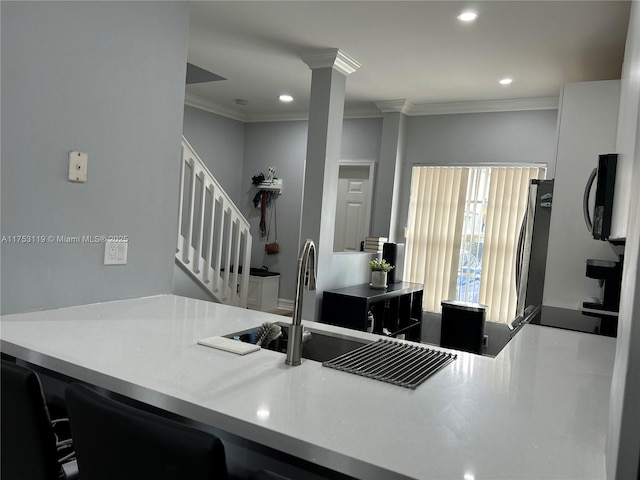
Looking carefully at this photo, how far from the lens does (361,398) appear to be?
1.12 metres

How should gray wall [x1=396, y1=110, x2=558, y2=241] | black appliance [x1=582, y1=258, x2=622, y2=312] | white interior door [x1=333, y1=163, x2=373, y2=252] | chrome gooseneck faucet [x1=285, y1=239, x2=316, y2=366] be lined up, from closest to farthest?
chrome gooseneck faucet [x1=285, y1=239, x2=316, y2=366], black appliance [x1=582, y1=258, x2=622, y2=312], gray wall [x1=396, y1=110, x2=558, y2=241], white interior door [x1=333, y1=163, x2=373, y2=252]

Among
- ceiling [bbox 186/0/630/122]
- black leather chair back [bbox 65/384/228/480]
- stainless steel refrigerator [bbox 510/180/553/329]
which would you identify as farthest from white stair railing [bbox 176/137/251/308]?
black leather chair back [bbox 65/384/228/480]

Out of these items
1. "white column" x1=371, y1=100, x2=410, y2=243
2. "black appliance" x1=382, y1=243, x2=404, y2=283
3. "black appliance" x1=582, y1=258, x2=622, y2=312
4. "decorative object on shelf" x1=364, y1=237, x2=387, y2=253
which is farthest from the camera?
"white column" x1=371, y1=100, x2=410, y2=243

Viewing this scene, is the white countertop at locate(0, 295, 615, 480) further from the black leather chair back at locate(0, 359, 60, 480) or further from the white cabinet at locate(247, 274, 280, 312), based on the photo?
the white cabinet at locate(247, 274, 280, 312)

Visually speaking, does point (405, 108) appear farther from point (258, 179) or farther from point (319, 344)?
A: point (319, 344)

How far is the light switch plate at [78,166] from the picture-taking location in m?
1.85

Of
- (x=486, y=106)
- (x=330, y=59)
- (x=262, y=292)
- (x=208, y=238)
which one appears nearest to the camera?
(x=330, y=59)

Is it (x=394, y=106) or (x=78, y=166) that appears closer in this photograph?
(x=78, y=166)

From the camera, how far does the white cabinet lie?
5867mm

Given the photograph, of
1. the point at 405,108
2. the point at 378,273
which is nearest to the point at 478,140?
the point at 405,108

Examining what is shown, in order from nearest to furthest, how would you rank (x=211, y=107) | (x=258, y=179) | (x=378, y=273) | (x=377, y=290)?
(x=377, y=290) < (x=378, y=273) < (x=211, y=107) < (x=258, y=179)

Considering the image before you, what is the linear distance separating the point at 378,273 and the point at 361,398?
3560 millimetres

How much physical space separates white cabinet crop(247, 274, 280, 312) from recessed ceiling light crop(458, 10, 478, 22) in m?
3.76

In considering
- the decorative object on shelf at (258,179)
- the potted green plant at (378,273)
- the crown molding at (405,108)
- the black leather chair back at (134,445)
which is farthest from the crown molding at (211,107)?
the black leather chair back at (134,445)
